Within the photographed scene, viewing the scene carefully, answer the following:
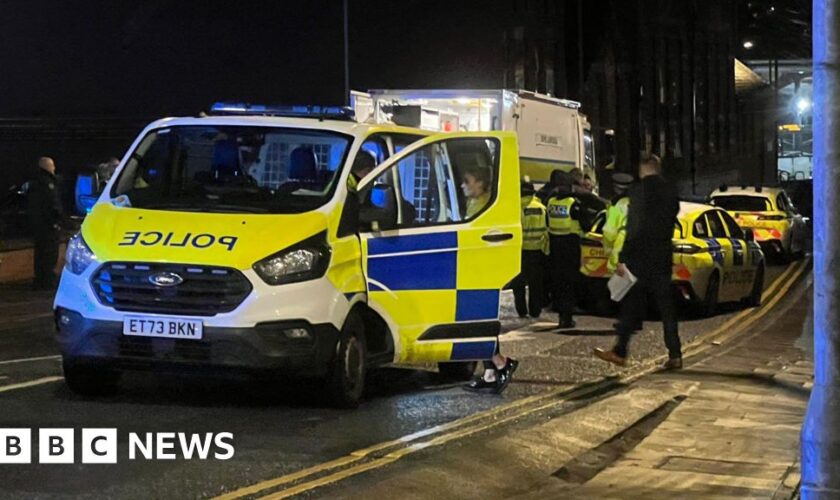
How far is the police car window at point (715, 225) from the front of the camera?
621 inches

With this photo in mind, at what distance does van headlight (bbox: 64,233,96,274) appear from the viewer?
8.11m

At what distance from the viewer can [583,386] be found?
991cm

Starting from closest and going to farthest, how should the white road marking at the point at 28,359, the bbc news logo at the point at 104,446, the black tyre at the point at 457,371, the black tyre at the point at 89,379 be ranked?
the bbc news logo at the point at 104,446 < the black tyre at the point at 89,379 < the black tyre at the point at 457,371 < the white road marking at the point at 28,359

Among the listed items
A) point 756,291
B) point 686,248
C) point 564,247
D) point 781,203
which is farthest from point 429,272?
point 781,203

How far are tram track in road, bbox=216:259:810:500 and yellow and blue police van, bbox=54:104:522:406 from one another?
2.07 feet

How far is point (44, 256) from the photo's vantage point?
55.1 feet

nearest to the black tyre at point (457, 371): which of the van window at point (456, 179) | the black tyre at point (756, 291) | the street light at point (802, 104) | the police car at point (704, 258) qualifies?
the van window at point (456, 179)

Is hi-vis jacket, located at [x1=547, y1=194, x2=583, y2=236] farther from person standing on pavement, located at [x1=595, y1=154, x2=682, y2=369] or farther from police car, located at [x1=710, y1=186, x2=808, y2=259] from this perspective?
police car, located at [x1=710, y1=186, x2=808, y2=259]

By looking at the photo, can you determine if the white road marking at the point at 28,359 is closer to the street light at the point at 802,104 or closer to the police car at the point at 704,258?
the police car at the point at 704,258

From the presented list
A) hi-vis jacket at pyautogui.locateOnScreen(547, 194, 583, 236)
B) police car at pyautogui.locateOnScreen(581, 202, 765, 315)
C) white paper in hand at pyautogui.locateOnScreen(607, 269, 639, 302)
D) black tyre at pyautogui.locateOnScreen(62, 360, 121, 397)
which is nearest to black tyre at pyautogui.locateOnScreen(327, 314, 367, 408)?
black tyre at pyautogui.locateOnScreen(62, 360, 121, 397)

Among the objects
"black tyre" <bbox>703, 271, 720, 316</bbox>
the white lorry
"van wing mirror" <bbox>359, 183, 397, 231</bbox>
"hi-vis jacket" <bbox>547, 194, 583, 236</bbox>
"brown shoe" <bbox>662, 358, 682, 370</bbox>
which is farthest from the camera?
the white lorry

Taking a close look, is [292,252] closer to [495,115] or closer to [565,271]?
[565,271]

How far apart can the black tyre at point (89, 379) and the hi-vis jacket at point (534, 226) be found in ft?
21.5

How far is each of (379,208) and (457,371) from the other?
207 cm
